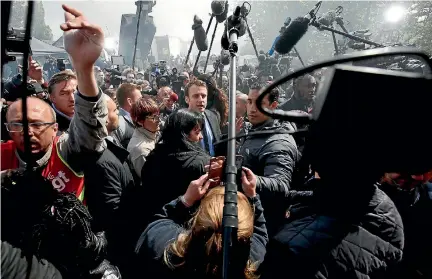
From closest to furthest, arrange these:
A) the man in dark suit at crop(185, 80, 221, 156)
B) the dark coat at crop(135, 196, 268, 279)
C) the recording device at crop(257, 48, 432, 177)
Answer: the recording device at crop(257, 48, 432, 177) < the dark coat at crop(135, 196, 268, 279) < the man in dark suit at crop(185, 80, 221, 156)

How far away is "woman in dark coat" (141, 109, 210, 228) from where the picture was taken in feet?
7.78

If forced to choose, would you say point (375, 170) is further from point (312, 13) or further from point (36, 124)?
point (312, 13)

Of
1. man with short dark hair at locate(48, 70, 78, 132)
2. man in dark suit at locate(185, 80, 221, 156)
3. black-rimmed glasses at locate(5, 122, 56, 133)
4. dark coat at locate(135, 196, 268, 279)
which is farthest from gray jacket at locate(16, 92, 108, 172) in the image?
man in dark suit at locate(185, 80, 221, 156)

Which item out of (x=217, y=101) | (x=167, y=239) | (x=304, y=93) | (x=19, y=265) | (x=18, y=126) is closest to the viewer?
(x=19, y=265)

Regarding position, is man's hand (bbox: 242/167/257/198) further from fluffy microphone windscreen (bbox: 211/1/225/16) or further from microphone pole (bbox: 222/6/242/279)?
fluffy microphone windscreen (bbox: 211/1/225/16)

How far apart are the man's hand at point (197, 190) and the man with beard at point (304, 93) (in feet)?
13.3

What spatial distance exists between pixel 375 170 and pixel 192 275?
0.91m

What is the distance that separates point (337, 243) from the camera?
48.8 inches

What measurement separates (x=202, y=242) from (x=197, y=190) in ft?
1.41

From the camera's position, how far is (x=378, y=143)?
2.20ft

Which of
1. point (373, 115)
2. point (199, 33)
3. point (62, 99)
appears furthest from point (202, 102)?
point (373, 115)

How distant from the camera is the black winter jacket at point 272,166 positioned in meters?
2.34

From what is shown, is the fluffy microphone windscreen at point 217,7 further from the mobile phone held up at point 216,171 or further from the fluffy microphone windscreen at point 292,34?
the mobile phone held up at point 216,171

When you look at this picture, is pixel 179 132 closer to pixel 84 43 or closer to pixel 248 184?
pixel 248 184
